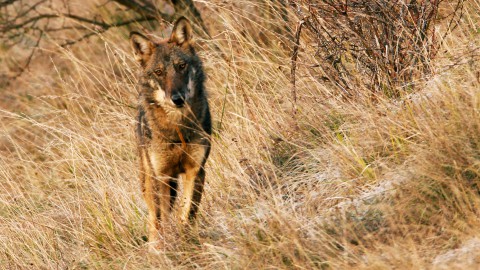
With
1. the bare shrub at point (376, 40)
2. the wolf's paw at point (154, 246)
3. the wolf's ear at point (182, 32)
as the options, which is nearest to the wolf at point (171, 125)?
the wolf's ear at point (182, 32)

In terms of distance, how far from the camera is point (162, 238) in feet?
17.1

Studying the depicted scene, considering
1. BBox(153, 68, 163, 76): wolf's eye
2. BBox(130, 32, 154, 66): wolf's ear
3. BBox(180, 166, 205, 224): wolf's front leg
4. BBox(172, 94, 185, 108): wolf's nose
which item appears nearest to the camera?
BBox(172, 94, 185, 108): wolf's nose

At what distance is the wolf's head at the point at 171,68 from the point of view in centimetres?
545

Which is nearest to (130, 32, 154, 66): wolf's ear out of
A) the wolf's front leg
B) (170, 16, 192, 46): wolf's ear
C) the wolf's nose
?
(170, 16, 192, 46): wolf's ear

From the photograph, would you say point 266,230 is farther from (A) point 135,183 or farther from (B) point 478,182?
(A) point 135,183

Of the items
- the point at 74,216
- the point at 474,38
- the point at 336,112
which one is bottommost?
the point at 74,216

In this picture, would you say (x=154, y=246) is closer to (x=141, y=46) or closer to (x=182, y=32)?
(x=141, y=46)

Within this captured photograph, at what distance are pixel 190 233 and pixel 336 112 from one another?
176 centimetres

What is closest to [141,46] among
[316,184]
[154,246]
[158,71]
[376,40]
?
[158,71]

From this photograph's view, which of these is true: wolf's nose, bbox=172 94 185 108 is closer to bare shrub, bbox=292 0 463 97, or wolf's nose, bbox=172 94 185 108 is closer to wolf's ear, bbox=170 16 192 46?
wolf's ear, bbox=170 16 192 46

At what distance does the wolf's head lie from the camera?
17.9ft

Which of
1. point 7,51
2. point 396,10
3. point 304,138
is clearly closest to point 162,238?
point 304,138

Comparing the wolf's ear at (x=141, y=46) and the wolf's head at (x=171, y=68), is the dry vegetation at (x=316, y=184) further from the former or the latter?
the wolf's ear at (x=141, y=46)

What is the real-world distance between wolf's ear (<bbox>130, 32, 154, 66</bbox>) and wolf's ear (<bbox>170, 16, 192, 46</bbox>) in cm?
Answer: 20
